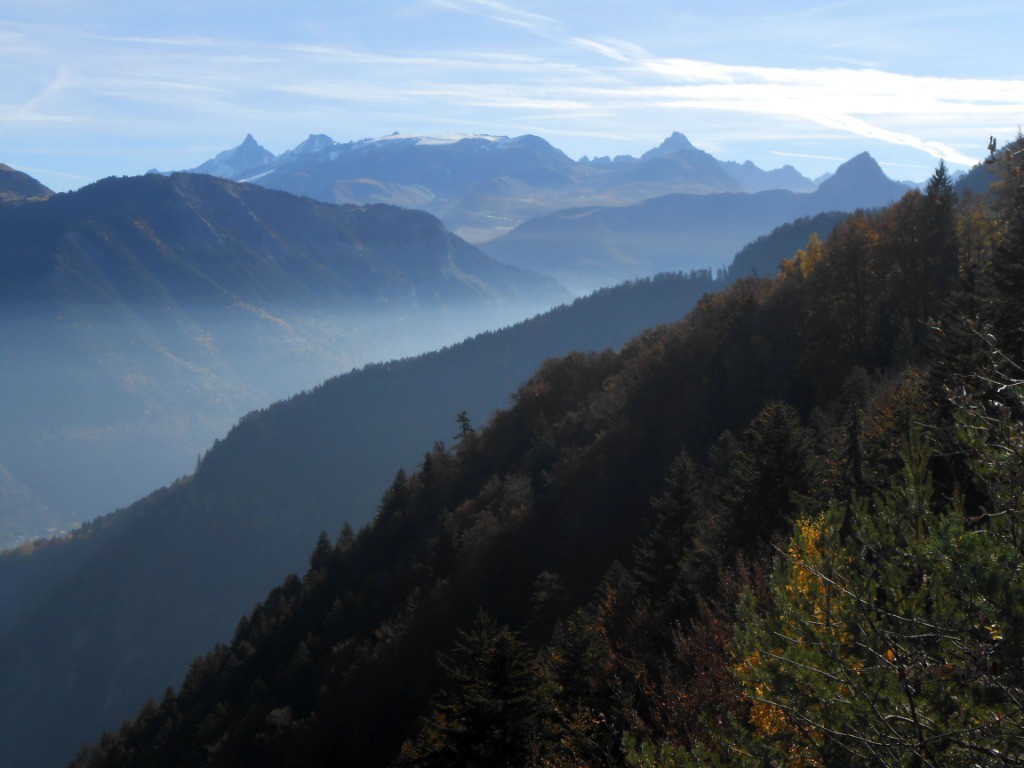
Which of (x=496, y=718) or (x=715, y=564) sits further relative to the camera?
(x=715, y=564)

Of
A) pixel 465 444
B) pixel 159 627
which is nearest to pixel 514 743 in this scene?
pixel 465 444

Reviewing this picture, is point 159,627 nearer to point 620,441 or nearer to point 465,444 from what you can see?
point 465,444

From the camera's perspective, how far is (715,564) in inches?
1117

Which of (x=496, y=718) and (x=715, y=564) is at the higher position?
(x=715, y=564)

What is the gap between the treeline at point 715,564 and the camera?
7.79m

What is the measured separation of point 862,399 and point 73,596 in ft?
682

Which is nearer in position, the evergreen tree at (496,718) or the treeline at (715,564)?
the treeline at (715,564)

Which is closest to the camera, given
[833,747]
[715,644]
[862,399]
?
[833,747]

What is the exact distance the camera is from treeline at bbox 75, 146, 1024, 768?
779cm

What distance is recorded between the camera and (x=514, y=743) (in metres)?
19.8

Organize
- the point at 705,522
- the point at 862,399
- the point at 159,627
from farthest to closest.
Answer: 1. the point at 159,627
2. the point at 862,399
3. the point at 705,522

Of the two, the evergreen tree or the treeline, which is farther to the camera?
the evergreen tree

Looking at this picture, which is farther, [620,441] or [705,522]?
[620,441]

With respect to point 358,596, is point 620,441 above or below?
above
